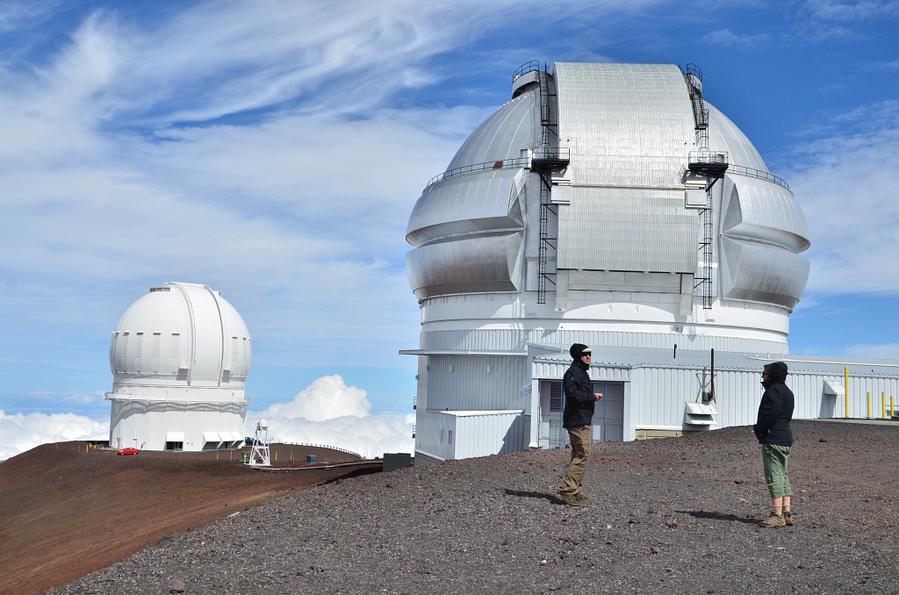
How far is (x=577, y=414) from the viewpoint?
1079 centimetres

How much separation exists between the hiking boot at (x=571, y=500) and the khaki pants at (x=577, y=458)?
0.05 meters

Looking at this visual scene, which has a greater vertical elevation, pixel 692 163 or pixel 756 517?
pixel 692 163

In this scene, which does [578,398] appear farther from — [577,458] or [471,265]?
[471,265]

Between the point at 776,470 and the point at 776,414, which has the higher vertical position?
the point at 776,414

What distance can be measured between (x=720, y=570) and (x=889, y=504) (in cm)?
470

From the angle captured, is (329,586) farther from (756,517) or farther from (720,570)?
(756,517)

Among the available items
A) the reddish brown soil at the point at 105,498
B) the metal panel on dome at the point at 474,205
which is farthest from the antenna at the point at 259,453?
the metal panel on dome at the point at 474,205

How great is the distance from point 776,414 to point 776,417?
4cm

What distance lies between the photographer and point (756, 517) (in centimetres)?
1046

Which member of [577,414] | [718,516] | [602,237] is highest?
[602,237]

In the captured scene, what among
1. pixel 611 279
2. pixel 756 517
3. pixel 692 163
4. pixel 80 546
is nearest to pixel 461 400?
pixel 611 279

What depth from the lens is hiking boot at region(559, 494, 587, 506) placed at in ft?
36.0

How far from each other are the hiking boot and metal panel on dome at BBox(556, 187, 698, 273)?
1500 cm

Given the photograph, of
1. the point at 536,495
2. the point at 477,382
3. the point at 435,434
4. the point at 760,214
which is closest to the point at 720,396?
the point at 760,214
